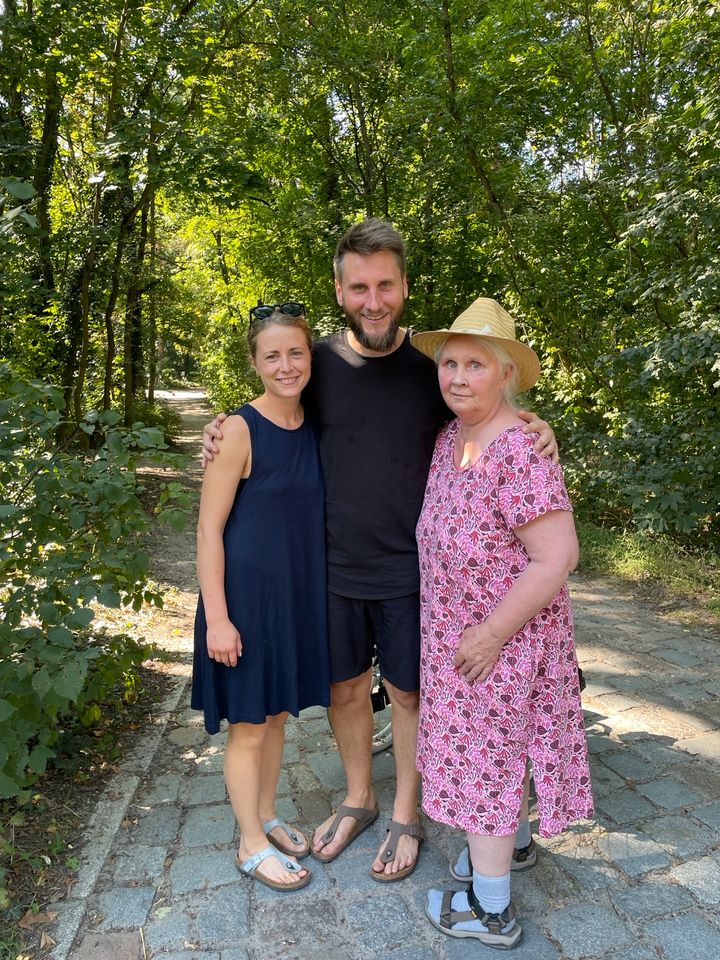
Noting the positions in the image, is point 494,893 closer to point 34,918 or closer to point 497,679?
point 497,679

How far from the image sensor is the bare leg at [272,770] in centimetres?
271

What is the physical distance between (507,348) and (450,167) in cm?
704

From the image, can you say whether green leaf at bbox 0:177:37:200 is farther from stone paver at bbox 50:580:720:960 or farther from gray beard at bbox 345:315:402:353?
stone paver at bbox 50:580:720:960

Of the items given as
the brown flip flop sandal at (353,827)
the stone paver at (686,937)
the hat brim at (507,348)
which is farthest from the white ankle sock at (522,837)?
the hat brim at (507,348)

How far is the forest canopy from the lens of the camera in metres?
5.81

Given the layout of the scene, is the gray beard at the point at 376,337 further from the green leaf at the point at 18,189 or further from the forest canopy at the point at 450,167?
the forest canopy at the point at 450,167

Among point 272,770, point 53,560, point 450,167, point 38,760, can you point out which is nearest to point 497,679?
point 272,770

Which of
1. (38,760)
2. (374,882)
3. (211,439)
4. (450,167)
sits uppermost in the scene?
(450,167)

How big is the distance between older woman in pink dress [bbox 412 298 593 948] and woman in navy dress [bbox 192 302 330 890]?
47 centimetres

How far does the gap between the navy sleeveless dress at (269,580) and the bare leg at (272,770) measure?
0.17 meters

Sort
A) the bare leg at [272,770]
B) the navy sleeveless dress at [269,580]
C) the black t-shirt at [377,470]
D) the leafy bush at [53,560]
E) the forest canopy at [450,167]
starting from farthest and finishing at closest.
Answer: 1. the forest canopy at [450,167]
2. the bare leg at [272,770]
3. the black t-shirt at [377,470]
4. the navy sleeveless dress at [269,580]
5. the leafy bush at [53,560]

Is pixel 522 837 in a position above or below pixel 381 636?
below

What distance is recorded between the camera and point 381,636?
8.84 ft

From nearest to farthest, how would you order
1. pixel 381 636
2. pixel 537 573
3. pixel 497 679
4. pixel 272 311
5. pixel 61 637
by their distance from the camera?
pixel 537 573 < pixel 497 679 < pixel 61 637 < pixel 272 311 < pixel 381 636
